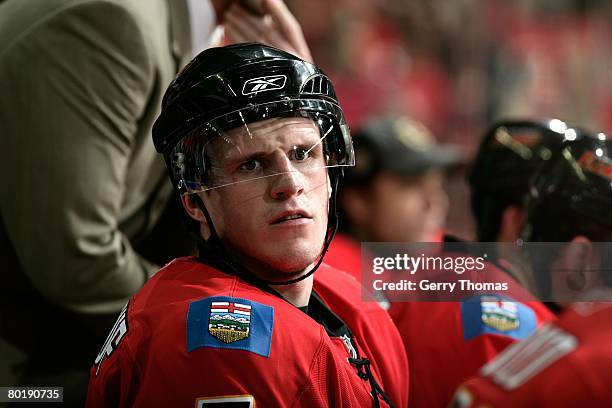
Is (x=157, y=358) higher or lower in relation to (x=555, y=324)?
lower

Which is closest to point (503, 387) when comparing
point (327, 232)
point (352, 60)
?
point (327, 232)

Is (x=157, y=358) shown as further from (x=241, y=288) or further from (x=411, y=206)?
(x=411, y=206)

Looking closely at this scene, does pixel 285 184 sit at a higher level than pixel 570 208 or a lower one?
higher

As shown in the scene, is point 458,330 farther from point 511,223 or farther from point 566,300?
point 511,223

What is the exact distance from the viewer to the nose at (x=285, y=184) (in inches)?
62.9

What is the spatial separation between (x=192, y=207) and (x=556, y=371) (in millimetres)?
840

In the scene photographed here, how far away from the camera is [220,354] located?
143 cm

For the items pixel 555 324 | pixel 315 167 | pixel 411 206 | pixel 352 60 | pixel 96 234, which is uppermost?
pixel 555 324

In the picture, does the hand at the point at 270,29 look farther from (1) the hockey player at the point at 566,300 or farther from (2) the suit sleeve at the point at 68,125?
(1) the hockey player at the point at 566,300

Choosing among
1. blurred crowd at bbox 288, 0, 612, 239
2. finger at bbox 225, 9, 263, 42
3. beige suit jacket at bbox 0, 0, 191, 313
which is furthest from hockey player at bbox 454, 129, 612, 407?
blurred crowd at bbox 288, 0, 612, 239

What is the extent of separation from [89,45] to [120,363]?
2.39 ft

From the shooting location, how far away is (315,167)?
167cm

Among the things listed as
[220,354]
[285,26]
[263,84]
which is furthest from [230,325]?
[285,26]

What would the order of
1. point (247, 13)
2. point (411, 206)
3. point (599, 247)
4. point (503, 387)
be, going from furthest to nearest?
1. point (411, 206)
2. point (247, 13)
3. point (599, 247)
4. point (503, 387)
